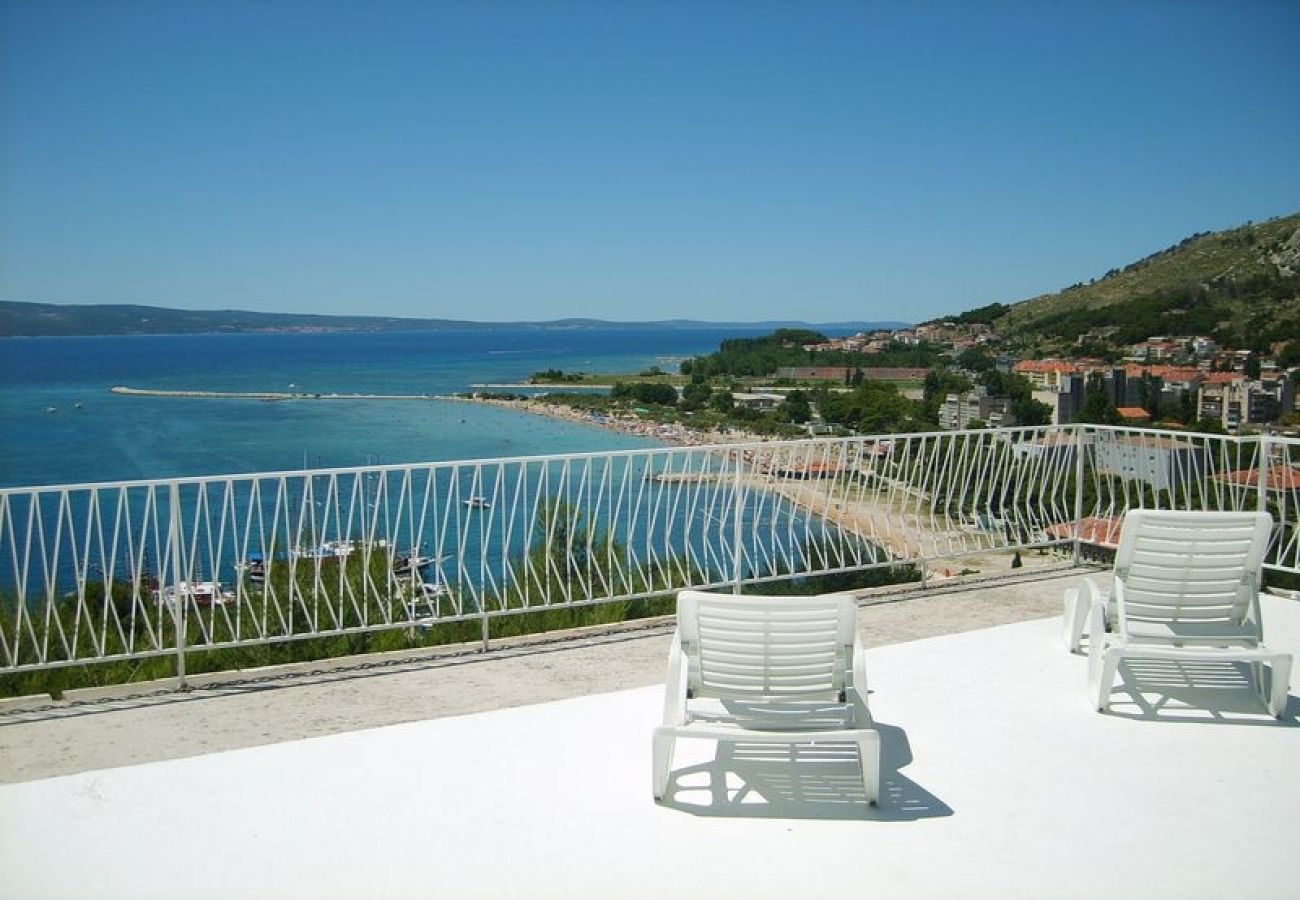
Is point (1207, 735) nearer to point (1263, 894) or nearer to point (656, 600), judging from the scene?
point (1263, 894)

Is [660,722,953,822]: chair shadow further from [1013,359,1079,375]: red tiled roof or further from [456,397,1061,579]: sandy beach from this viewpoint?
[1013,359,1079,375]: red tiled roof

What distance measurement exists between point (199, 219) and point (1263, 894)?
7287 centimetres

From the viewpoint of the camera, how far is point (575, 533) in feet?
18.9

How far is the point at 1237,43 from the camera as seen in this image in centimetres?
1056

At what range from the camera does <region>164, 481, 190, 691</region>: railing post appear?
4.34 meters

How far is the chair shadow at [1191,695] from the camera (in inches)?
154

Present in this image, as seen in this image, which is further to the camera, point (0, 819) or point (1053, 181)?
point (1053, 181)

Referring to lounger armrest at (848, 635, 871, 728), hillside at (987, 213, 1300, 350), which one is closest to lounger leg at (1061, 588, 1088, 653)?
lounger armrest at (848, 635, 871, 728)

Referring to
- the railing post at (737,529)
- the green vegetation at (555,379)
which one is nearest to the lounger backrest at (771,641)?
the railing post at (737,529)

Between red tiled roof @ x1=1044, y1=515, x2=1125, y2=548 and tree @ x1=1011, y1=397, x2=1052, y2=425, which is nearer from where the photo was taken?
red tiled roof @ x1=1044, y1=515, x2=1125, y2=548

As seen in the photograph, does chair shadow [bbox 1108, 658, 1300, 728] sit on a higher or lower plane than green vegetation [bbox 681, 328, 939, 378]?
lower

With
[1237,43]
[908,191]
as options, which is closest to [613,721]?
[1237,43]

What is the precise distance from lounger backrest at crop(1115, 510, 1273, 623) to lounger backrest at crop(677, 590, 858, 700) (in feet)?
5.25

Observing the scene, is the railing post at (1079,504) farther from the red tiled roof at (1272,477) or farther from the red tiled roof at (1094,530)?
the red tiled roof at (1272,477)
